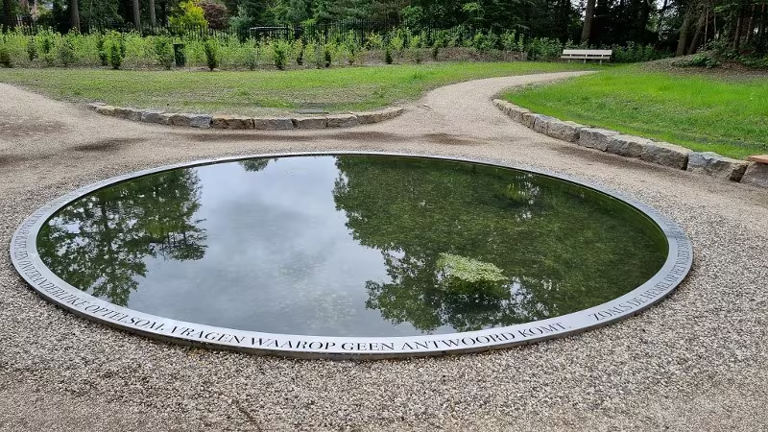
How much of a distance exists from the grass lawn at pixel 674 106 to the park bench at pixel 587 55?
28.0ft

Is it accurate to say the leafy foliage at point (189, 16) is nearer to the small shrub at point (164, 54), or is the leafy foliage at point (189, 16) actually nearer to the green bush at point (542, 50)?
the small shrub at point (164, 54)

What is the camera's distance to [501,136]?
7.98 metres

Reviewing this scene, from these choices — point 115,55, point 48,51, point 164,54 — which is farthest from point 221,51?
point 48,51

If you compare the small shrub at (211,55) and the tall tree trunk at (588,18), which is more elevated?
the tall tree trunk at (588,18)

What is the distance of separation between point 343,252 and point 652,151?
15.3 feet

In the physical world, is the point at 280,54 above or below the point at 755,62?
below

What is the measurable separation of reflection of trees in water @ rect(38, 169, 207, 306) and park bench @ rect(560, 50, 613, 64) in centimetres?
1939

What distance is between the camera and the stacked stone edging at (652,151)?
19.2 ft

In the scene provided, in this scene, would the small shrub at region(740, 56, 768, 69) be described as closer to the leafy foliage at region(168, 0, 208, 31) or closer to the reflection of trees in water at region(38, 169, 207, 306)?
the reflection of trees in water at region(38, 169, 207, 306)

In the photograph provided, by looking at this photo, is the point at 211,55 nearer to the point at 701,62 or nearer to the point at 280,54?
the point at 280,54

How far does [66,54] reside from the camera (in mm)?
14578

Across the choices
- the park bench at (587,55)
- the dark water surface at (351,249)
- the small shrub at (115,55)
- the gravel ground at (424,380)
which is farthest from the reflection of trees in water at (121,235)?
the park bench at (587,55)

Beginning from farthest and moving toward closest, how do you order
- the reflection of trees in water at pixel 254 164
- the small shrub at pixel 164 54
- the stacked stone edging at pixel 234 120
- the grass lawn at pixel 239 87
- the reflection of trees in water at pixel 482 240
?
1. the small shrub at pixel 164 54
2. the grass lawn at pixel 239 87
3. the stacked stone edging at pixel 234 120
4. the reflection of trees in water at pixel 254 164
5. the reflection of trees in water at pixel 482 240

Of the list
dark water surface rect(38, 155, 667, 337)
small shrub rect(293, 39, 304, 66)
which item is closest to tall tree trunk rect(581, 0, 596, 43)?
small shrub rect(293, 39, 304, 66)
